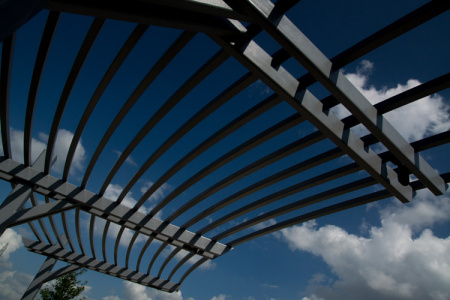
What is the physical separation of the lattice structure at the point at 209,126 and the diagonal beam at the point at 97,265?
17.8 ft

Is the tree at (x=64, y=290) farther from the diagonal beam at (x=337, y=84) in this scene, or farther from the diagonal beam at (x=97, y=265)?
the diagonal beam at (x=337, y=84)

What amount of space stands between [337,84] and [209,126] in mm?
3134

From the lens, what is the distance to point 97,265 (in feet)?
51.3

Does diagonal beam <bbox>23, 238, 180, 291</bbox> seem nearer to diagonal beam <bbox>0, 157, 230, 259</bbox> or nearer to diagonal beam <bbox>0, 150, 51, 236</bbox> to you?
diagonal beam <bbox>0, 157, 230, 259</bbox>

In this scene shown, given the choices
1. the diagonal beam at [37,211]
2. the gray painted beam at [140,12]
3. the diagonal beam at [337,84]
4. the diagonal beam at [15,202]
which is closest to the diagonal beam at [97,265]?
Answer: the diagonal beam at [37,211]

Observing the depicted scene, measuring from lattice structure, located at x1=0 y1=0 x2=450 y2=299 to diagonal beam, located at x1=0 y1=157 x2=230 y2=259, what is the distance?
0.04 m

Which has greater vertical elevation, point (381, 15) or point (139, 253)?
point (381, 15)

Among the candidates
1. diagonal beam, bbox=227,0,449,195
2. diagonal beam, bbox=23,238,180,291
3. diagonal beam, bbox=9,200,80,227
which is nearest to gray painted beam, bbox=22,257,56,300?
diagonal beam, bbox=23,238,180,291

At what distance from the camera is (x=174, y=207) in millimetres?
9375

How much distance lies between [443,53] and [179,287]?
16.2 meters

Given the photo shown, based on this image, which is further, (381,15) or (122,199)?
(122,199)

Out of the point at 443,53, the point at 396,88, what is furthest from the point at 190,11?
the point at 443,53

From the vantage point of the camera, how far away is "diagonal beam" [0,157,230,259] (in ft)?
27.5

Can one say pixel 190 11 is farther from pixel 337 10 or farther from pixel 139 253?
pixel 139 253
